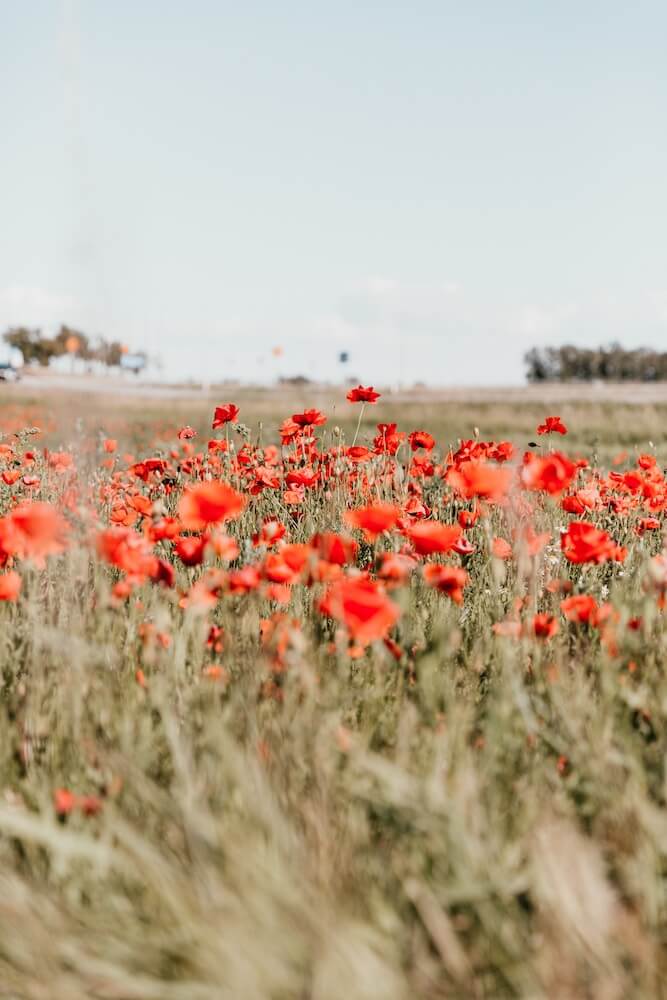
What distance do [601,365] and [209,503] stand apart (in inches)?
4765

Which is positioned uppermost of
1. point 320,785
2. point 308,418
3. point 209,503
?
point 308,418

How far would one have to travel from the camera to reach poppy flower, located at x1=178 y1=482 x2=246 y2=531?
1793mm

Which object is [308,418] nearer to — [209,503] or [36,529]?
[209,503]

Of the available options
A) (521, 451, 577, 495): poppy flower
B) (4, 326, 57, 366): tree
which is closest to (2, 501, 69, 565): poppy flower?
(521, 451, 577, 495): poppy flower

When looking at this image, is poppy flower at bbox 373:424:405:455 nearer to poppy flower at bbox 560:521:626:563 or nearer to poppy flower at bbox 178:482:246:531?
poppy flower at bbox 560:521:626:563

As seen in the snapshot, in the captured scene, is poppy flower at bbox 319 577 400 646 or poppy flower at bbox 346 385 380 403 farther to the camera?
poppy flower at bbox 346 385 380 403

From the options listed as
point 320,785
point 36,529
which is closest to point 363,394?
point 36,529

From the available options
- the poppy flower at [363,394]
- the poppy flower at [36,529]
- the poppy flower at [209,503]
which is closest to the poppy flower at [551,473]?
the poppy flower at [209,503]

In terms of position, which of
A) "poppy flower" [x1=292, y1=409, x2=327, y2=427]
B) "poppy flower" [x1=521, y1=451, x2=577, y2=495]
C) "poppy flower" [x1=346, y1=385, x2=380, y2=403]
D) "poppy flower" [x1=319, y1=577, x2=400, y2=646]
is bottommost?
"poppy flower" [x1=319, y1=577, x2=400, y2=646]

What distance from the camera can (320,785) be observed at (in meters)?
1.36

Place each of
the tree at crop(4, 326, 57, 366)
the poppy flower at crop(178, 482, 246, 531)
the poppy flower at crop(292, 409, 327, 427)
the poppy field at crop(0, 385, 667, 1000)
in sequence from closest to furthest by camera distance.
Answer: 1. the poppy field at crop(0, 385, 667, 1000)
2. the poppy flower at crop(178, 482, 246, 531)
3. the poppy flower at crop(292, 409, 327, 427)
4. the tree at crop(4, 326, 57, 366)

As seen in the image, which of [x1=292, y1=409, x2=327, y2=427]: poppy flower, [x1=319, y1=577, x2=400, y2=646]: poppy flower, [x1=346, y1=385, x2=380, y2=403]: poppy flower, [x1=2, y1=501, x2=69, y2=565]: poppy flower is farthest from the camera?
[x1=292, y1=409, x2=327, y2=427]: poppy flower

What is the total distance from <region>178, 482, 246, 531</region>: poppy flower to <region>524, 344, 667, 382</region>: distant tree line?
114465 mm

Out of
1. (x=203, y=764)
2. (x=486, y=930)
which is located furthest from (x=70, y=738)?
(x=486, y=930)
